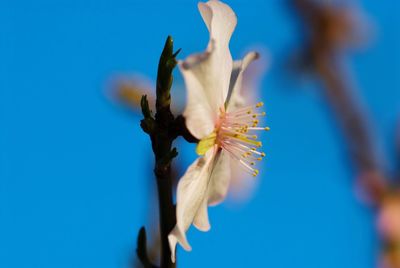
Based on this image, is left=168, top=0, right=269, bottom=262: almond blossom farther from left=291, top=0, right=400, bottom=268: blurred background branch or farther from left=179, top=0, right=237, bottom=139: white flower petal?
left=291, top=0, right=400, bottom=268: blurred background branch

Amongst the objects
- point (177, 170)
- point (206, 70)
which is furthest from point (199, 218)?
point (177, 170)

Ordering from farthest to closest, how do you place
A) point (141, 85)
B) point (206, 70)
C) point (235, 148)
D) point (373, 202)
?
point (373, 202)
point (141, 85)
point (235, 148)
point (206, 70)

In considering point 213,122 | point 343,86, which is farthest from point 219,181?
point 343,86

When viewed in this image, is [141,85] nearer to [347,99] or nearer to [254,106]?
[254,106]

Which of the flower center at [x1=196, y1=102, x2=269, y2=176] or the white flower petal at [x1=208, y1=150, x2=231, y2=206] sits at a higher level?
the flower center at [x1=196, y1=102, x2=269, y2=176]

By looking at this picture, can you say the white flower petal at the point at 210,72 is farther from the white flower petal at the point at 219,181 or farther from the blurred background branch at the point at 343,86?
the blurred background branch at the point at 343,86

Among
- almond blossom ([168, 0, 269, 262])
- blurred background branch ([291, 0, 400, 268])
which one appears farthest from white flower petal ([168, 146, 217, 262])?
blurred background branch ([291, 0, 400, 268])

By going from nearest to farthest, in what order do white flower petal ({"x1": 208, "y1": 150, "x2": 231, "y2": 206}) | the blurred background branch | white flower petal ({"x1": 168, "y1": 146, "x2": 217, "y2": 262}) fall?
white flower petal ({"x1": 168, "y1": 146, "x2": 217, "y2": 262}), white flower petal ({"x1": 208, "y1": 150, "x2": 231, "y2": 206}), the blurred background branch

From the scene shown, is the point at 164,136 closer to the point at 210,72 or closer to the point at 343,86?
the point at 210,72
